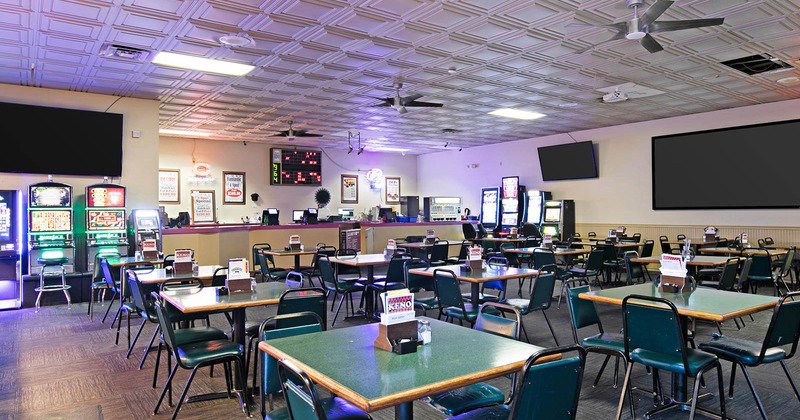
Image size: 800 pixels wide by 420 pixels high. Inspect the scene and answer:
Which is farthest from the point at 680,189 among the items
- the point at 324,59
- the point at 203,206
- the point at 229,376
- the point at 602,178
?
the point at 203,206

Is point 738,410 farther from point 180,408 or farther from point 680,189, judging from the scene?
point 680,189

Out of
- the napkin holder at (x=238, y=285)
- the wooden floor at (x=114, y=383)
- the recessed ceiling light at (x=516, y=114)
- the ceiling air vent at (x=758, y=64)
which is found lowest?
the wooden floor at (x=114, y=383)

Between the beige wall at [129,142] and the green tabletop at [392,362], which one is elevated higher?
the beige wall at [129,142]

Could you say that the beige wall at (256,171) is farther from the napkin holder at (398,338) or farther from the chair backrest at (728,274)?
the napkin holder at (398,338)

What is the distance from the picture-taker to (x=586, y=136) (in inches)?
530

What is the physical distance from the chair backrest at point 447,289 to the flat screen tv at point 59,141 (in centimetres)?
640

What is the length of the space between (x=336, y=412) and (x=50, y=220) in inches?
294

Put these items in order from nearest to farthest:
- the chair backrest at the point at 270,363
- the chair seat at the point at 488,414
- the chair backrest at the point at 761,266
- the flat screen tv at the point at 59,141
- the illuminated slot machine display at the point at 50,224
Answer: the chair seat at the point at 488,414
the chair backrest at the point at 270,363
the chair backrest at the point at 761,266
the illuminated slot machine display at the point at 50,224
the flat screen tv at the point at 59,141

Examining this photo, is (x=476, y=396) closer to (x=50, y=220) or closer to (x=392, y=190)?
(x=50, y=220)

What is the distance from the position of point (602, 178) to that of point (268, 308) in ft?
30.2

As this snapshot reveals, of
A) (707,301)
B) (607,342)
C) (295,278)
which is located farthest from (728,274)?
(295,278)

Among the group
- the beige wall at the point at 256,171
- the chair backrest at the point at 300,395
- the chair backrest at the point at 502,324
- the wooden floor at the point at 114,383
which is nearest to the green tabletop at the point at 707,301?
the wooden floor at the point at 114,383

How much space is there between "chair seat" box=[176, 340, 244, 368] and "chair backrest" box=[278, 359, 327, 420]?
1422 mm

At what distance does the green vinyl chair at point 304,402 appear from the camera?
5.92 ft
